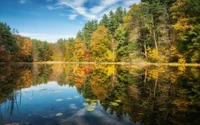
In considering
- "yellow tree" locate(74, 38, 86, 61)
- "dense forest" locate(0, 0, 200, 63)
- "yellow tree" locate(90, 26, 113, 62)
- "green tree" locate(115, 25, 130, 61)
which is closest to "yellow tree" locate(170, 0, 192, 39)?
"dense forest" locate(0, 0, 200, 63)

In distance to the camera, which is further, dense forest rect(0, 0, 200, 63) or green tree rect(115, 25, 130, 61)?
green tree rect(115, 25, 130, 61)

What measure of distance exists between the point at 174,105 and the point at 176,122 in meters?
2.09

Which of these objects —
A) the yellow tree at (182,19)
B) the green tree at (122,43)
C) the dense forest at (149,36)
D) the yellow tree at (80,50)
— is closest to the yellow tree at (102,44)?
the dense forest at (149,36)

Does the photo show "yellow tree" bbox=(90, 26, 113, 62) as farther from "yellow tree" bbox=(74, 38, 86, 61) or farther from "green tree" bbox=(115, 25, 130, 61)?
"yellow tree" bbox=(74, 38, 86, 61)

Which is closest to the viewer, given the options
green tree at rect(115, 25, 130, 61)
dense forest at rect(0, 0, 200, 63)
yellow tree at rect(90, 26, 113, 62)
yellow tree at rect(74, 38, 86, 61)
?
dense forest at rect(0, 0, 200, 63)

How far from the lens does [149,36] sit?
40.9 meters

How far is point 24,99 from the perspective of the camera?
9.10m

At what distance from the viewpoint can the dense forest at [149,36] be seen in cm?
2936

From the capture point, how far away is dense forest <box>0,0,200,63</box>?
2936cm

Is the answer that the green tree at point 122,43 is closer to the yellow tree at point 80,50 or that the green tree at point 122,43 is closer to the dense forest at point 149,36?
the dense forest at point 149,36

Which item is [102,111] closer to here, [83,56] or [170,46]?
[170,46]

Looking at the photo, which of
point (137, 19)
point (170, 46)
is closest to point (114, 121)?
point (170, 46)

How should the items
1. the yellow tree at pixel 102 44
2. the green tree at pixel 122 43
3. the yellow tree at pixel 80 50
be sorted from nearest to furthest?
the green tree at pixel 122 43
the yellow tree at pixel 102 44
the yellow tree at pixel 80 50

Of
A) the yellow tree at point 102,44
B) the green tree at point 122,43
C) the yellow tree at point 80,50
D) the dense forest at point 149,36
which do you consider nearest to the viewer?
the dense forest at point 149,36
